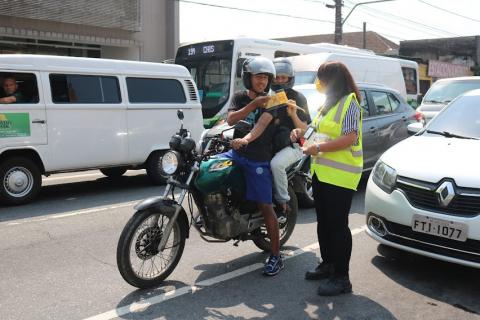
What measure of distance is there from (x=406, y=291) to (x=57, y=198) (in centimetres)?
555

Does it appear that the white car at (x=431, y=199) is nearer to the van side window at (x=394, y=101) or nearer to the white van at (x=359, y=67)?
the van side window at (x=394, y=101)

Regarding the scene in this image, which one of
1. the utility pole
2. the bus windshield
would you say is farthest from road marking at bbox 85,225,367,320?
the utility pole

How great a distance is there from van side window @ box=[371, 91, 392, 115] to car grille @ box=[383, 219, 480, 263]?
418 centimetres

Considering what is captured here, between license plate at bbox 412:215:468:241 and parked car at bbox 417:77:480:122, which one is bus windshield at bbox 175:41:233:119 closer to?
parked car at bbox 417:77:480:122

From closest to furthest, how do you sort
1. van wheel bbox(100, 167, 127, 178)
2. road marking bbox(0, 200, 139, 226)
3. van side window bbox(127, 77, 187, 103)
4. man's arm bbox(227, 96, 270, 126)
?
man's arm bbox(227, 96, 270, 126)
road marking bbox(0, 200, 139, 226)
van side window bbox(127, 77, 187, 103)
van wheel bbox(100, 167, 127, 178)

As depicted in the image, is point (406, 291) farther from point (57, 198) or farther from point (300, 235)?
point (57, 198)

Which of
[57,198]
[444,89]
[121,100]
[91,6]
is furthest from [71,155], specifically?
[91,6]

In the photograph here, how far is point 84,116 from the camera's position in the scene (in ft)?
26.0

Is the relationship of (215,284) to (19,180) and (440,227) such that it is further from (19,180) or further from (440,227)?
(19,180)

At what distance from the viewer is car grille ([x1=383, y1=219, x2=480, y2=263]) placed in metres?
3.97

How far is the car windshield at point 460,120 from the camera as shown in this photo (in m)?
5.16

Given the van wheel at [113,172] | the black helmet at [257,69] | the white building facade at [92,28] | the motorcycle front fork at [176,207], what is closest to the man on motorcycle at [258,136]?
the black helmet at [257,69]

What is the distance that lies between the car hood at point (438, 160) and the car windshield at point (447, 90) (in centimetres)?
891

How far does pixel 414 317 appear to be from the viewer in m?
3.71
